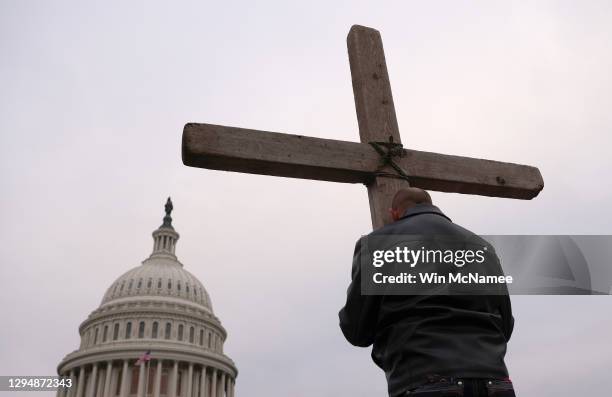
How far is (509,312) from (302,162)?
1.94 m

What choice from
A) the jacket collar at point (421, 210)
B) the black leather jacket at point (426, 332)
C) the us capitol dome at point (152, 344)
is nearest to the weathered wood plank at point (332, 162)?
the jacket collar at point (421, 210)

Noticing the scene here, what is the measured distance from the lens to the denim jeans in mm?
2479

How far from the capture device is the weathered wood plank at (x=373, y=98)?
436 centimetres

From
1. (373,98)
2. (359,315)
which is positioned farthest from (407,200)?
(373,98)

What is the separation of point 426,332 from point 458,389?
0.96 ft

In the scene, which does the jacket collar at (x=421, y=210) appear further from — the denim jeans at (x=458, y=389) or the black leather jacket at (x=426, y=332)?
the denim jeans at (x=458, y=389)

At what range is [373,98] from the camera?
16.1ft

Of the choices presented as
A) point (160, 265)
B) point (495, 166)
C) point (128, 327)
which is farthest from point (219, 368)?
point (495, 166)

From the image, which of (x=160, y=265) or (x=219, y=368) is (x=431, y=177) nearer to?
(x=219, y=368)

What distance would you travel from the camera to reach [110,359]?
73062 mm

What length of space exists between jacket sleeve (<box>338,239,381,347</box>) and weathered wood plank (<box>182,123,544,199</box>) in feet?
4.84

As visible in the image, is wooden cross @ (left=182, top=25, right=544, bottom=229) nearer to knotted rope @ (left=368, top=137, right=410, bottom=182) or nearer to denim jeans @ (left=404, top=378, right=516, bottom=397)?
knotted rope @ (left=368, top=137, right=410, bottom=182)

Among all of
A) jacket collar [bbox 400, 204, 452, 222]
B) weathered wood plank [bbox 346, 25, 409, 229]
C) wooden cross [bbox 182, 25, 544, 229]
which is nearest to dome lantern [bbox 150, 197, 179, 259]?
weathered wood plank [bbox 346, 25, 409, 229]

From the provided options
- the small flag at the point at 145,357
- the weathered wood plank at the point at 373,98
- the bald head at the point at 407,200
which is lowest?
the bald head at the point at 407,200
